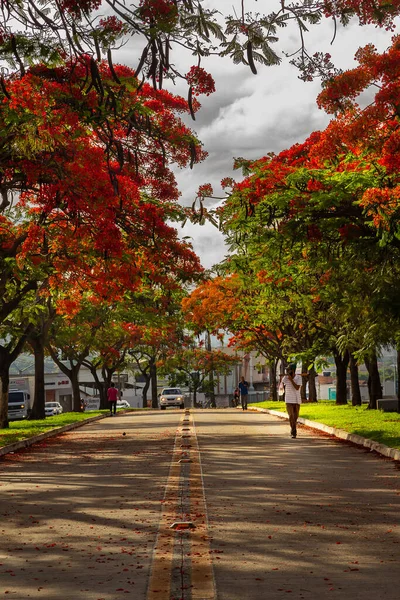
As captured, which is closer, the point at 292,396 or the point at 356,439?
the point at 356,439

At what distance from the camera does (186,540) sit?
27.3 feet

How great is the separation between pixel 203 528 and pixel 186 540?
67cm

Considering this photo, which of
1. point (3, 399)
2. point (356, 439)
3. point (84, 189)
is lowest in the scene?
point (356, 439)

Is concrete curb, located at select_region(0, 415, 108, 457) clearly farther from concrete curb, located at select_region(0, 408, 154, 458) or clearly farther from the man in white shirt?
the man in white shirt

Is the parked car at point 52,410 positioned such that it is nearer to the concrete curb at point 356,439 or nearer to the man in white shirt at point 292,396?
the concrete curb at point 356,439

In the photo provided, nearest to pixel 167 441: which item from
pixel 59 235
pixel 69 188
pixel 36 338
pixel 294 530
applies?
pixel 59 235

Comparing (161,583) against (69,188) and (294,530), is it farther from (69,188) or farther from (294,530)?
(69,188)

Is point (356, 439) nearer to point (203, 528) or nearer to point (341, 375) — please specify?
point (203, 528)

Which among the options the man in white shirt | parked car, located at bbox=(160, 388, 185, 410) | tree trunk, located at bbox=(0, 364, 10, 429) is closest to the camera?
the man in white shirt

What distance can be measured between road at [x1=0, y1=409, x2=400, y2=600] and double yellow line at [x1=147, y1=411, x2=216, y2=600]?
0.01 meters

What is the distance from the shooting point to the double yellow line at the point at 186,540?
641 centimetres

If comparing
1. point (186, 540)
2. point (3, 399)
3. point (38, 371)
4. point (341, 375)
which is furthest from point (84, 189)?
point (341, 375)

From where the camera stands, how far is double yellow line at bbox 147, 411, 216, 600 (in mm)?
6406

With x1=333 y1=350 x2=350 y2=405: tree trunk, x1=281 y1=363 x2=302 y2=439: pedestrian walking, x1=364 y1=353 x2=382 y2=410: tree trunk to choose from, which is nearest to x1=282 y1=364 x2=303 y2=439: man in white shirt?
x1=281 y1=363 x2=302 y2=439: pedestrian walking
